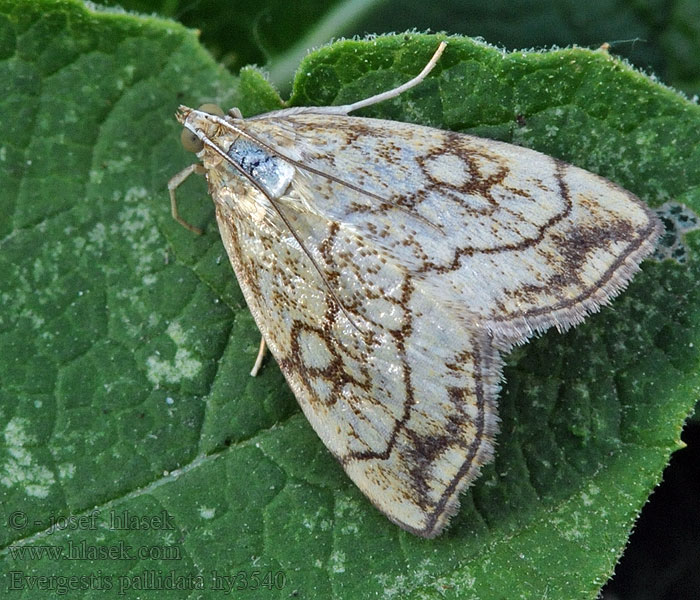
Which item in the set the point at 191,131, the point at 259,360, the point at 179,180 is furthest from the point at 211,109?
the point at 259,360

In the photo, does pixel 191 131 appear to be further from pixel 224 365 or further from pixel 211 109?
pixel 224 365

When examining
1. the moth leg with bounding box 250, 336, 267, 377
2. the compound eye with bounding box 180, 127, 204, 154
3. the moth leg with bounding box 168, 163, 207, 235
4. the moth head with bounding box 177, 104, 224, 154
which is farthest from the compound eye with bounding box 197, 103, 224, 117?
the moth leg with bounding box 250, 336, 267, 377

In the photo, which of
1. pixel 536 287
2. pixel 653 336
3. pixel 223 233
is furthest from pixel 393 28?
pixel 653 336

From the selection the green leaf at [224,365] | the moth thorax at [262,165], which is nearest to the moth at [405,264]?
the moth thorax at [262,165]

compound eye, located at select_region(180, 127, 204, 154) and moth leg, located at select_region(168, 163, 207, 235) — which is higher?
compound eye, located at select_region(180, 127, 204, 154)

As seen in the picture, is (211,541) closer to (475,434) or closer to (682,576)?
(475,434)

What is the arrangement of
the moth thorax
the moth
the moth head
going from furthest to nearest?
1. the moth head
2. the moth thorax
3. the moth

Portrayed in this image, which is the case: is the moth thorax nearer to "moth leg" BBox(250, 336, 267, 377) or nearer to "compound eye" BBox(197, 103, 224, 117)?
"compound eye" BBox(197, 103, 224, 117)
